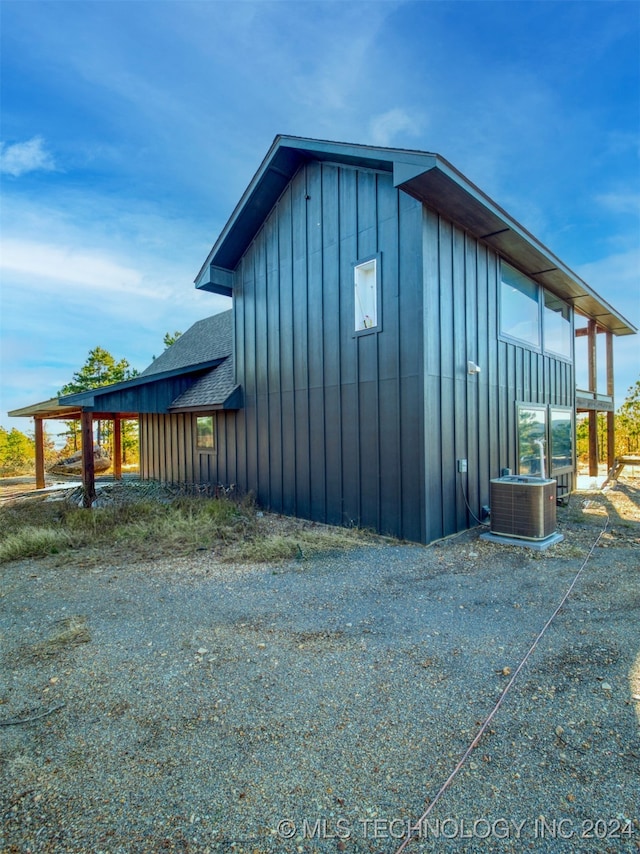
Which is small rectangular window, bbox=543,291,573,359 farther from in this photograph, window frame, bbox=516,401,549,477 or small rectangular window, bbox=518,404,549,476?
small rectangular window, bbox=518,404,549,476

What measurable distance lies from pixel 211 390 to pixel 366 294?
14.6 ft

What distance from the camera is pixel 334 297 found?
266 inches

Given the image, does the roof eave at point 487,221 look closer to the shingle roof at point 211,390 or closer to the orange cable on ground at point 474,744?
the orange cable on ground at point 474,744

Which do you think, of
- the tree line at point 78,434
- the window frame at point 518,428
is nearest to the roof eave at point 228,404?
the window frame at point 518,428

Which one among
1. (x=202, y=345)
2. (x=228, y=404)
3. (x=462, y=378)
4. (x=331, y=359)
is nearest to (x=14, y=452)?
(x=202, y=345)

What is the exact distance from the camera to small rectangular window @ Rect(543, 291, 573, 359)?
8.84m

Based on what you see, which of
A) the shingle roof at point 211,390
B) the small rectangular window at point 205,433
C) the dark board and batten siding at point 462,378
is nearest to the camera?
the dark board and batten siding at point 462,378

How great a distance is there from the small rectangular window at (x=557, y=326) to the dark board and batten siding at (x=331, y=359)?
474 centimetres

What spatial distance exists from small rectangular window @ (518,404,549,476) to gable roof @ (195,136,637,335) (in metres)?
2.66

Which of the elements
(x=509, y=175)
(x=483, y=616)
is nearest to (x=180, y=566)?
(x=483, y=616)

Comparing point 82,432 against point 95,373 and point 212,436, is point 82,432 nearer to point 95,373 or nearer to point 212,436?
point 212,436

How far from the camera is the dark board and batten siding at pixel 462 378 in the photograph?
18.5 feet

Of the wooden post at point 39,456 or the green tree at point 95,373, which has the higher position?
the green tree at point 95,373

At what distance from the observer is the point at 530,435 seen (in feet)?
26.8
